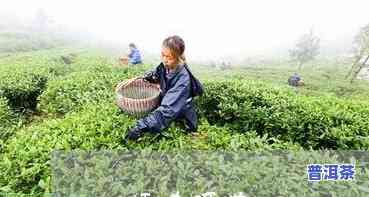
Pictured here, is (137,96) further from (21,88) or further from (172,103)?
(21,88)

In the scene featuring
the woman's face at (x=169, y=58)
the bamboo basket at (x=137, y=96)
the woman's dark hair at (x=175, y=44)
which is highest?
the woman's dark hair at (x=175, y=44)

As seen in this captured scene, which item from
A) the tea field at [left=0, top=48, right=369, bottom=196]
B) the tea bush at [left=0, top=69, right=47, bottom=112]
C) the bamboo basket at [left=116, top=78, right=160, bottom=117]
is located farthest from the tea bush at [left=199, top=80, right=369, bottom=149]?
the tea bush at [left=0, top=69, right=47, bottom=112]

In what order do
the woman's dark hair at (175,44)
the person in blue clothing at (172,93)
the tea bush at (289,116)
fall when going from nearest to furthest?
the person in blue clothing at (172,93) < the woman's dark hair at (175,44) < the tea bush at (289,116)

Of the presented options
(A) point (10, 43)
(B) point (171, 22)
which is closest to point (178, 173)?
(A) point (10, 43)

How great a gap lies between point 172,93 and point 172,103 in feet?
0.59

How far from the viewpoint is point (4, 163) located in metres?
4.54

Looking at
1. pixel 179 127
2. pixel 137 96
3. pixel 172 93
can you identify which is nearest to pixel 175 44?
pixel 172 93

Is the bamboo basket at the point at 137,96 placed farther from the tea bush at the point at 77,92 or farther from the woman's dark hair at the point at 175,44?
the tea bush at the point at 77,92

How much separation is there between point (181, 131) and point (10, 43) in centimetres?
4685

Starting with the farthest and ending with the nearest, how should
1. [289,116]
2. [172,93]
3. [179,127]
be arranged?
[289,116], [179,127], [172,93]

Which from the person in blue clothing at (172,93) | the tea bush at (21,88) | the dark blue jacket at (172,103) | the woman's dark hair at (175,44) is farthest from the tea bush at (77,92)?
the woman's dark hair at (175,44)

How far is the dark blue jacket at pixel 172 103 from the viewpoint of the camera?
4.81 meters

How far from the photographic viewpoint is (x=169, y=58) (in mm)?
5203

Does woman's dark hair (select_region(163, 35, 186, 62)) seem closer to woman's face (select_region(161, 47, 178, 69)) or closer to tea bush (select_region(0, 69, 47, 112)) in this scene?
woman's face (select_region(161, 47, 178, 69))
